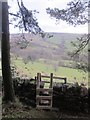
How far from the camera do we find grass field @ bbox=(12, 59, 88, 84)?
5.26 m

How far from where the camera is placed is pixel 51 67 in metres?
5.26

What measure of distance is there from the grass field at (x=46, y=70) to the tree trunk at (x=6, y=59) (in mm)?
335

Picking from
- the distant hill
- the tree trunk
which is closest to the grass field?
the distant hill

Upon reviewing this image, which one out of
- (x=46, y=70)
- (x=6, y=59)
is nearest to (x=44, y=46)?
(x=46, y=70)

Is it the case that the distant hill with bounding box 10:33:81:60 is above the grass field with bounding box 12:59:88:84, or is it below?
above

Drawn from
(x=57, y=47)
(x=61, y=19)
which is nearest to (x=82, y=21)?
(x=61, y=19)

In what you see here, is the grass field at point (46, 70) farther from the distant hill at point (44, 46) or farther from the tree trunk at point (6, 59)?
the tree trunk at point (6, 59)

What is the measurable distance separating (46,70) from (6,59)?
744 mm

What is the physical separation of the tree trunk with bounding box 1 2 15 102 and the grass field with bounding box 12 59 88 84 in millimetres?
335

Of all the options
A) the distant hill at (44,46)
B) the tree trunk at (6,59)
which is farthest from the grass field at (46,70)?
the tree trunk at (6,59)

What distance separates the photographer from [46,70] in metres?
5.39

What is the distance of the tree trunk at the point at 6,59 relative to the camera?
16.4 ft

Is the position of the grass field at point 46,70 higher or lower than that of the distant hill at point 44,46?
lower

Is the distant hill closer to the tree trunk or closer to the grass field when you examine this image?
the grass field
